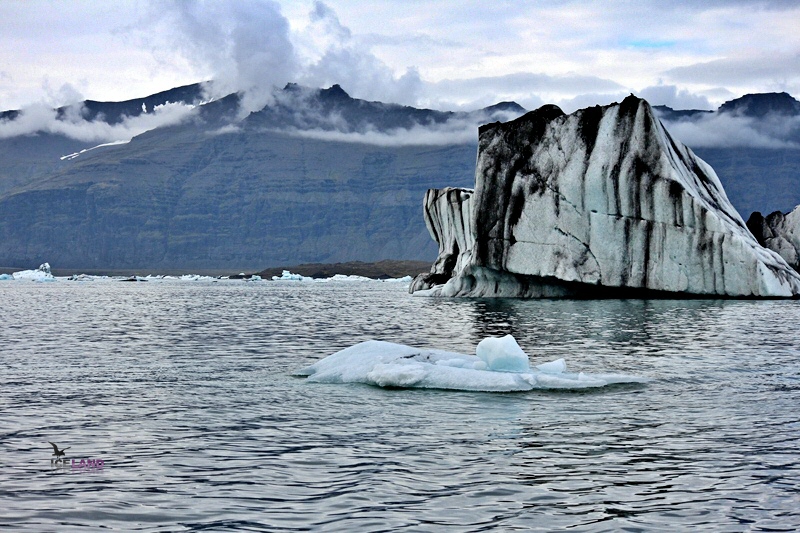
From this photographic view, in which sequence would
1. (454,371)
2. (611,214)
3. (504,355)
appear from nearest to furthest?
(454,371) → (504,355) → (611,214)

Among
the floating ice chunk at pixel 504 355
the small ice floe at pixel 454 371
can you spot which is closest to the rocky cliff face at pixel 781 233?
the small ice floe at pixel 454 371

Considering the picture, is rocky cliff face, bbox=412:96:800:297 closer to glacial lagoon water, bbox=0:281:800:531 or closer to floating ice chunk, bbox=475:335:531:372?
glacial lagoon water, bbox=0:281:800:531

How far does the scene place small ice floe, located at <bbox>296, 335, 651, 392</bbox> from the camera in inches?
712

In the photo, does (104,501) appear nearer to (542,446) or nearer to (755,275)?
(542,446)

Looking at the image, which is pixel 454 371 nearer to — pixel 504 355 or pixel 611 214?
pixel 504 355

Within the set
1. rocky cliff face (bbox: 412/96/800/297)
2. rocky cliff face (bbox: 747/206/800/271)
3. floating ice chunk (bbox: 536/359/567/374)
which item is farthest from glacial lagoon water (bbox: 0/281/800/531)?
rocky cliff face (bbox: 747/206/800/271)

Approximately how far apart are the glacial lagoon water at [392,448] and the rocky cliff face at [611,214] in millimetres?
26221

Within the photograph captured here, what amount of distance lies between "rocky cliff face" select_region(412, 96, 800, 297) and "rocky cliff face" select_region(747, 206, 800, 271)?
8866 mm

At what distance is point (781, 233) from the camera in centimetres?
6681

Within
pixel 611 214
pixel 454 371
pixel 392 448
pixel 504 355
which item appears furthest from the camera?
pixel 611 214

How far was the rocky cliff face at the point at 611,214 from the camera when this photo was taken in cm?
5056

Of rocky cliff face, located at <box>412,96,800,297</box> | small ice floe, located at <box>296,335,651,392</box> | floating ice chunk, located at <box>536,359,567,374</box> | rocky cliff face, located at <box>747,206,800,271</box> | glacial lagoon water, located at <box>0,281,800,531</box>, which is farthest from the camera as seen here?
rocky cliff face, located at <box>747,206,800,271</box>

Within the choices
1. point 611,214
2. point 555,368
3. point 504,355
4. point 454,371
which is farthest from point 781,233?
point 454,371

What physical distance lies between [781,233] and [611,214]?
2205 cm
